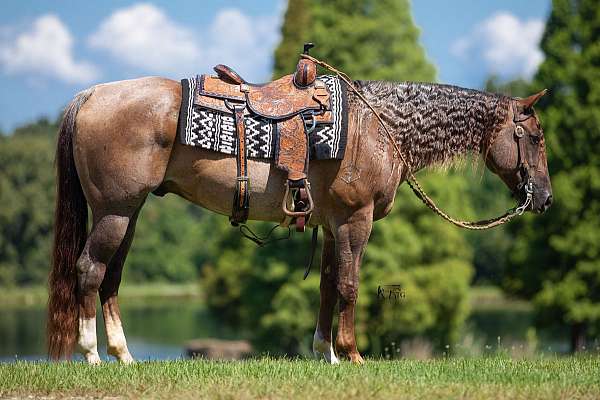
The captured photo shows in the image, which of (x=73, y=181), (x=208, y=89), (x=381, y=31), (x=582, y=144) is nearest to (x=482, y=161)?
(x=208, y=89)

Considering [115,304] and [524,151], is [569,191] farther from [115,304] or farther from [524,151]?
[115,304]

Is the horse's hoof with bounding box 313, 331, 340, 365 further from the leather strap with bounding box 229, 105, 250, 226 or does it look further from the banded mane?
the banded mane

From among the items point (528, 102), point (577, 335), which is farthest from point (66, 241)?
point (577, 335)

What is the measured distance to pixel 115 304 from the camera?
6.88m

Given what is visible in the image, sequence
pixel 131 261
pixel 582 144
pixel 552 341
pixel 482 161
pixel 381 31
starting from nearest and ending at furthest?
pixel 482 161 → pixel 582 144 → pixel 381 31 → pixel 552 341 → pixel 131 261

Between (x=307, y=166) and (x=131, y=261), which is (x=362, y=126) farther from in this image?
(x=131, y=261)

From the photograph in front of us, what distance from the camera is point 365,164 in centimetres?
687

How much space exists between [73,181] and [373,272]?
55.1 ft

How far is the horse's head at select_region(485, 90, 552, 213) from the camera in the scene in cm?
747

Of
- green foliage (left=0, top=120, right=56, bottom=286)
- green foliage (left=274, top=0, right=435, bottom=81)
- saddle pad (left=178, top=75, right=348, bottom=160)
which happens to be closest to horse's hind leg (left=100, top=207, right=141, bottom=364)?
saddle pad (left=178, top=75, right=348, bottom=160)

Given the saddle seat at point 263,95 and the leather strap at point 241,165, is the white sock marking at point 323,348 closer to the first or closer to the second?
the leather strap at point 241,165

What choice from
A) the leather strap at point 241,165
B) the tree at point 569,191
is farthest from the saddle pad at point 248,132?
the tree at point 569,191

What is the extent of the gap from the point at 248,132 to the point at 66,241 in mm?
1762

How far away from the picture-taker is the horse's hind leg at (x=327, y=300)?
7082 mm
